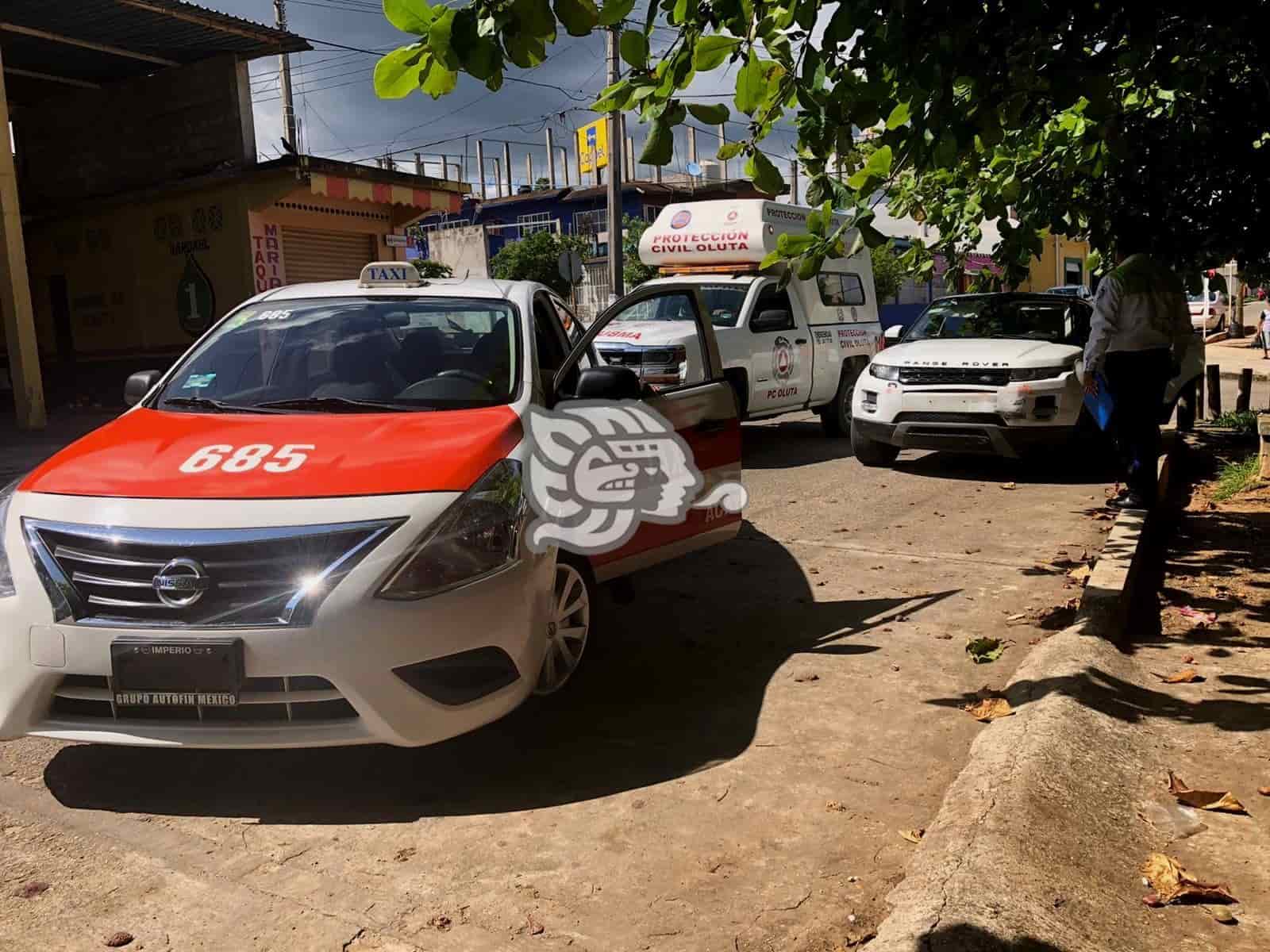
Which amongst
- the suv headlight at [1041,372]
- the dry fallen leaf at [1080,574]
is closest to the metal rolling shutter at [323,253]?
the suv headlight at [1041,372]

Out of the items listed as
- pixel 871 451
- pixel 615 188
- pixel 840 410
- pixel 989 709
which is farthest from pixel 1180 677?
pixel 615 188

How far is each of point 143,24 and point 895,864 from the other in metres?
16.4

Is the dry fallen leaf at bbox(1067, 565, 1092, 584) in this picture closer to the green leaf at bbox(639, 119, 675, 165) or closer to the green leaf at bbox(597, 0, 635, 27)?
the green leaf at bbox(639, 119, 675, 165)

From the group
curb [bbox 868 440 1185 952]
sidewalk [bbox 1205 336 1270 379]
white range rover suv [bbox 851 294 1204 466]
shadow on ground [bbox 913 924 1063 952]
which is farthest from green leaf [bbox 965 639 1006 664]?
sidewalk [bbox 1205 336 1270 379]

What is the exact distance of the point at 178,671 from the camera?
10.5 ft

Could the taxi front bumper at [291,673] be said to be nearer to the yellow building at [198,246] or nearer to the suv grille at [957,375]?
the suv grille at [957,375]

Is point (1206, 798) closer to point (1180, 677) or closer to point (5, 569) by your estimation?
point (1180, 677)

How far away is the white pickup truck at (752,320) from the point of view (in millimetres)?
10859

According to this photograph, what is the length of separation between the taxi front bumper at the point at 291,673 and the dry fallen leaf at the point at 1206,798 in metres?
2.21

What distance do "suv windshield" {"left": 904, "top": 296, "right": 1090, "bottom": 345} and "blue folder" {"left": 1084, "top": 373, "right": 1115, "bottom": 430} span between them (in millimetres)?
2474

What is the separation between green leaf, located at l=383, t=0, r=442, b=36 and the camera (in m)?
2.44

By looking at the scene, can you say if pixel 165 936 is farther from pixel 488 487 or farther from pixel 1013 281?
pixel 1013 281

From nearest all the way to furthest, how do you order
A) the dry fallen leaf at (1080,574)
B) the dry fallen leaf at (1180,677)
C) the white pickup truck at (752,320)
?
1. the dry fallen leaf at (1180,677)
2. the dry fallen leaf at (1080,574)
3. the white pickup truck at (752,320)

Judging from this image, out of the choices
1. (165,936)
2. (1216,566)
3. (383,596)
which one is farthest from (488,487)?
(1216,566)
